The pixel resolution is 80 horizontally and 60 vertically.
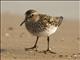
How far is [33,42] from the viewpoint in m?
13.1

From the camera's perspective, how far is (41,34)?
37.6 feet

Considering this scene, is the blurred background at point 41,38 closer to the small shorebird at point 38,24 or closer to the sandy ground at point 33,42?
the sandy ground at point 33,42

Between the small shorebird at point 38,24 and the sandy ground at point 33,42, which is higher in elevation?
the small shorebird at point 38,24

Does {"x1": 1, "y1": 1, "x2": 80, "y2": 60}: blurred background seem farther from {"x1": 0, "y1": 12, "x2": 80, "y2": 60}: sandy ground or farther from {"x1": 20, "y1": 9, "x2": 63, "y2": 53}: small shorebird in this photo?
{"x1": 20, "y1": 9, "x2": 63, "y2": 53}: small shorebird

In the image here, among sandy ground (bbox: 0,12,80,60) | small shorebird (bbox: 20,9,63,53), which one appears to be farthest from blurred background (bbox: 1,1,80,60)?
small shorebird (bbox: 20,9,63,53)

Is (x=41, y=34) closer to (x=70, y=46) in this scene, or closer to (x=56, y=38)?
(x=70, y=46)

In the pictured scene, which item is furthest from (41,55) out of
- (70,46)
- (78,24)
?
(78,24)

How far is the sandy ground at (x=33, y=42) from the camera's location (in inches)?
439

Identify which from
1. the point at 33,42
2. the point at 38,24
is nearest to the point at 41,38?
the point at 33,42

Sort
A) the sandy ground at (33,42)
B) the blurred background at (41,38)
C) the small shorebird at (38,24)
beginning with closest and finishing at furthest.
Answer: the sandy ground at (33,42), the small shorebird at (38,24), the blurred background at (41,38)

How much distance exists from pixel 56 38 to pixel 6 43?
195 centimetres

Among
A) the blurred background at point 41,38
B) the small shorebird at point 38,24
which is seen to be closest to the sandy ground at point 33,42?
the blurred background at point 41,38

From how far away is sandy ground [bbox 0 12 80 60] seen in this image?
1114 cm

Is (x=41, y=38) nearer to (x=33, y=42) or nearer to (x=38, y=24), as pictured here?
(x=33, y=42)
